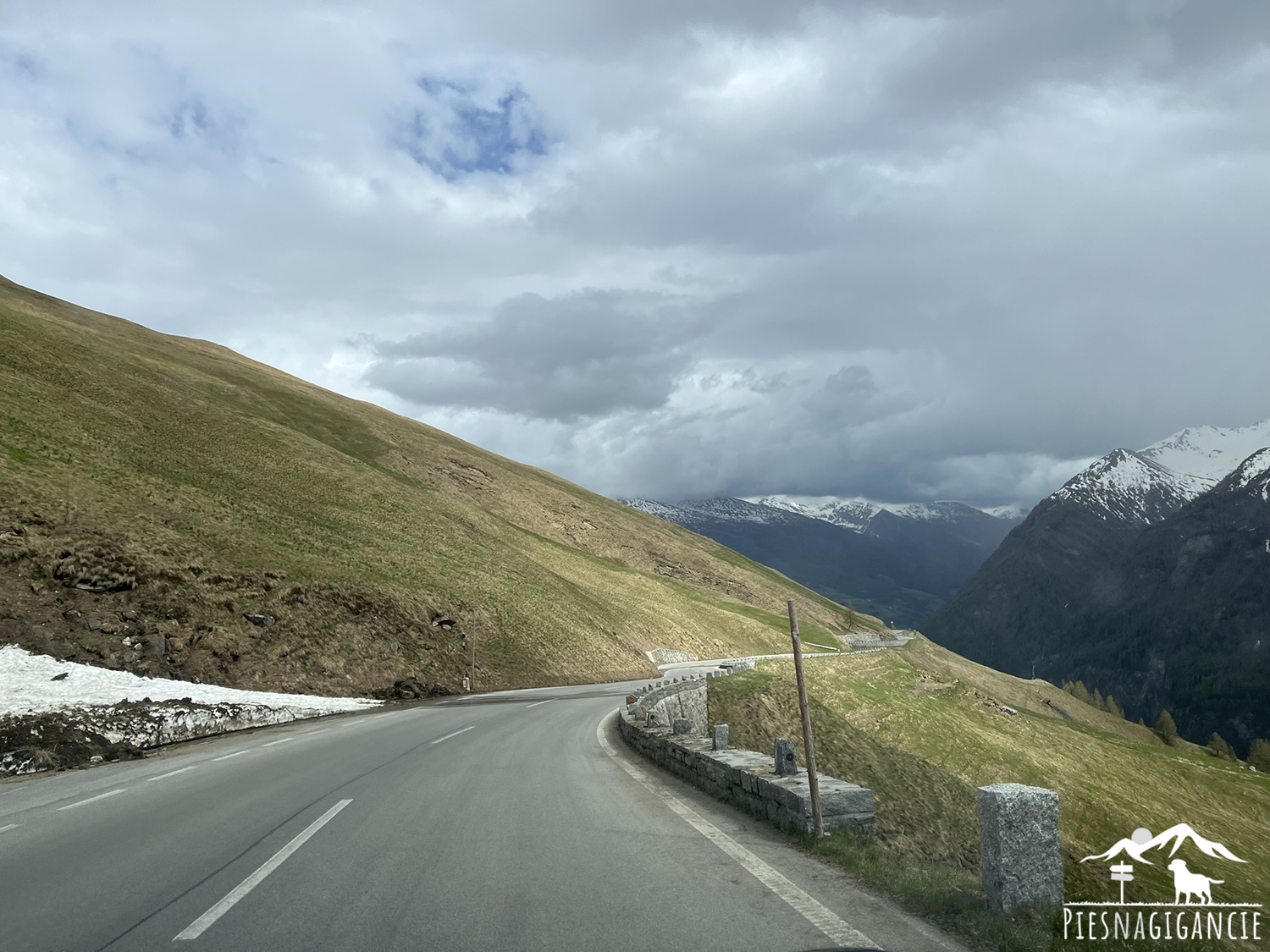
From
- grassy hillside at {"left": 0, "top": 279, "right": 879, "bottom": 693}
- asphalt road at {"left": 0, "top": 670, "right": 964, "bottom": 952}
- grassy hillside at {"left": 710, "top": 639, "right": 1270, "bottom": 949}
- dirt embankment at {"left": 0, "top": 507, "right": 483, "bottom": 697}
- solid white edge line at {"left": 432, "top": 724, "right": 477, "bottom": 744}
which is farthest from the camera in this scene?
grassy hillside at {"left": 0, "top": 279, "right": 879, "bottom": 693}

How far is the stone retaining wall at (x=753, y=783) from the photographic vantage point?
8.45 metres

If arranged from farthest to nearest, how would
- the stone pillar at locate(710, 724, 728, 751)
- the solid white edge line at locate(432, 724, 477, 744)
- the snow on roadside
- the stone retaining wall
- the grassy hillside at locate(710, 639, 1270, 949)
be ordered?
the grassy hillside at locate(710, 639, 1270, 949) < the solid white edge line at locate(432, 724, 477, 744) < the snow on roadside < the stone pillar at locate(710, 724, 728, 751) < the stone retaining wall

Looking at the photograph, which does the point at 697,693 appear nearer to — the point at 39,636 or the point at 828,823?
the point at 39,636

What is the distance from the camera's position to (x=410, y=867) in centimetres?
710

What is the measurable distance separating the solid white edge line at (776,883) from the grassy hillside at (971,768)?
1138 centimetres

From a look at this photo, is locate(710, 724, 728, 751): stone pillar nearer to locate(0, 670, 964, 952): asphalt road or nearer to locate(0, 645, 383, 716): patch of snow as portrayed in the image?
locate(0, 670, 964, 952): asphalt road

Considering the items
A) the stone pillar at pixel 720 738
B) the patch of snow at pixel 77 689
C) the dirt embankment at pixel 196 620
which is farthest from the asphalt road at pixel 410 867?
the dirt embankment at pixel 196 620

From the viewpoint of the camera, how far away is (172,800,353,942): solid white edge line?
5.54m

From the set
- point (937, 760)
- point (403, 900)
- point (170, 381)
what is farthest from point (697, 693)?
point (170, 381)

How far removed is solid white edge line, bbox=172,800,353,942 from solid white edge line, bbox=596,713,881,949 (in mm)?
4336

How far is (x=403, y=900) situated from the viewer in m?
6.14

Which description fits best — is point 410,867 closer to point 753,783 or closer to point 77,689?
point 753,783

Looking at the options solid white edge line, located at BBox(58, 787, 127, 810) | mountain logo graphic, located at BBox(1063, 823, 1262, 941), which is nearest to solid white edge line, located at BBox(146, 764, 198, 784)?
solid white edge line, located at BBox(58, 787, 127, 810)

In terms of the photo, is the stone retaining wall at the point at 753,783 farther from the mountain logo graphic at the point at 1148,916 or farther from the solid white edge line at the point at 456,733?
the solid white edge line at the point at 456,733
